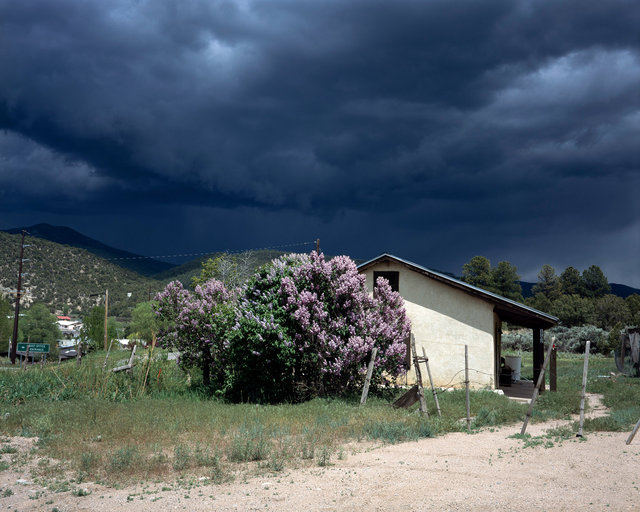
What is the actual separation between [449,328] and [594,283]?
86951mm

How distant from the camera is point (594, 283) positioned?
314ft

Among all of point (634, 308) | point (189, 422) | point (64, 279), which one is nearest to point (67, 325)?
point (64, 279)

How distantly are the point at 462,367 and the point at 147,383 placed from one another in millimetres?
11732

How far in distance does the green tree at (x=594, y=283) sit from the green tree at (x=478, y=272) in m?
20.3

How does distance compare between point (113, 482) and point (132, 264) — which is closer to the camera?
point (113, 482)

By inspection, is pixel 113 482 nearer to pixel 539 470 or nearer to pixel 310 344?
pixel 539 470

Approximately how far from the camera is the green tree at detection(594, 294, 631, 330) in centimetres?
6606

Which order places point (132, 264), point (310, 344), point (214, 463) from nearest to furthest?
1. point (214, 463)
2. point (310, 344)
3. point (132, 264)

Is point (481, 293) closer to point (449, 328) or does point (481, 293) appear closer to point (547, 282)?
point (449, 328)

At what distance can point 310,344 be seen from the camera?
16.9 m

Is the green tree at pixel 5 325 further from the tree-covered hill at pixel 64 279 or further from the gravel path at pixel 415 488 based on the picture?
the gravel path at pixel 415 488

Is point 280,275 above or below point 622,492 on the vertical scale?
above

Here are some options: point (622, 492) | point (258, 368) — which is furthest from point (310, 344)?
point (622, 492)

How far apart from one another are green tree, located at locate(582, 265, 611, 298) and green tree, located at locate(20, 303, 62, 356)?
286 feet
